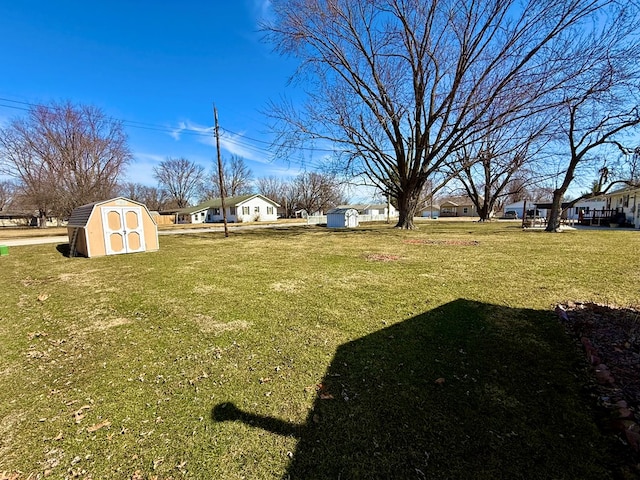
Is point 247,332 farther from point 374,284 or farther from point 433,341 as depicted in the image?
point 374,284

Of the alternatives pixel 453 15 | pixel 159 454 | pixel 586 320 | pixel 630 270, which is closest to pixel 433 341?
pixel 586 320

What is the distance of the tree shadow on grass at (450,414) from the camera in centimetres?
191

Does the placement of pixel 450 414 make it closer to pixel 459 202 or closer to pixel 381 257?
pixel 381 257

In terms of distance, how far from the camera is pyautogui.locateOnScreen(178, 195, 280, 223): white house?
4575 centimetres

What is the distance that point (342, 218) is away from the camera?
29047mm

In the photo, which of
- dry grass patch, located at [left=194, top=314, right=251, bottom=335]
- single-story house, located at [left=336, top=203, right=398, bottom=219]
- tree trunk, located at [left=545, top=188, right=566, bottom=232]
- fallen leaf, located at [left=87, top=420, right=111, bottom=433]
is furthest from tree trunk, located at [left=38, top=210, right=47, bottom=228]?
tree trunk, located at [left=545, top=188, right=566, bottom=232]

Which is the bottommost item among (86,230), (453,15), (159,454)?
(159,454)

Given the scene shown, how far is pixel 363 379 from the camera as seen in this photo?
2875 millimetres

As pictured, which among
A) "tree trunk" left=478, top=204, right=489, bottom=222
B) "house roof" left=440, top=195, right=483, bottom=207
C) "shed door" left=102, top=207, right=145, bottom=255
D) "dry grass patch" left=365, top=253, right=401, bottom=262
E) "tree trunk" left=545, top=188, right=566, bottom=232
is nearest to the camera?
"dry grass patch" left=365, top=253, right=401, bottom=262

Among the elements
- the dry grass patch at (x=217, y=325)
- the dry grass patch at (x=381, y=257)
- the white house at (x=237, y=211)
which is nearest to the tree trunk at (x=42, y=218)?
the white house at (x=237, y=211)

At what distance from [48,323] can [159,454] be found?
4.00 meters

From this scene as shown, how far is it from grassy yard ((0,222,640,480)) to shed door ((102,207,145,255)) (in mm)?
6043

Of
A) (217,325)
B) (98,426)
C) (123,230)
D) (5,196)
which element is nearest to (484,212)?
(123,230)

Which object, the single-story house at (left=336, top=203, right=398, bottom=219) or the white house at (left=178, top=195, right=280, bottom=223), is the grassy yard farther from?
Answer: the single-story house at (left=336, top=203, right=398, bottom=219)
